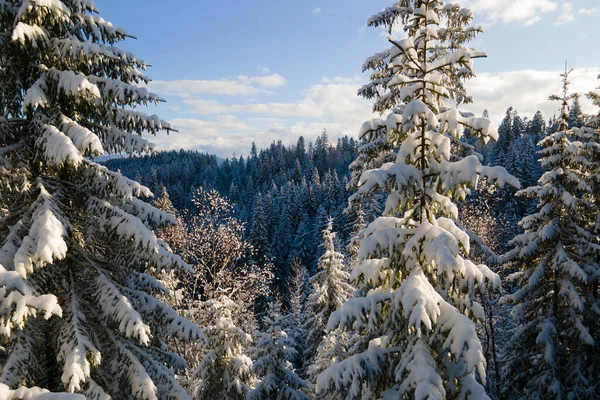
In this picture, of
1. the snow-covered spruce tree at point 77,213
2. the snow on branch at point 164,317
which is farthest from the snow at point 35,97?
the snow on branch at point 164,317

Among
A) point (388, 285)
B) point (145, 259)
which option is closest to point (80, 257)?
point (145, 259)

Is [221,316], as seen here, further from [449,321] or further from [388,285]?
[449,321]

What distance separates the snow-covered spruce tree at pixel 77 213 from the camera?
5551 mm

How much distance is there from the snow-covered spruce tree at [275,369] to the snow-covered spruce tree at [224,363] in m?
0.55

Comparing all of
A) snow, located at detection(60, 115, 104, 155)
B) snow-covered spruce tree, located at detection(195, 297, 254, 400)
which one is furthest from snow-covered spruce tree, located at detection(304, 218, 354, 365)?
snow, located at detection(60, 115, 104, 155)

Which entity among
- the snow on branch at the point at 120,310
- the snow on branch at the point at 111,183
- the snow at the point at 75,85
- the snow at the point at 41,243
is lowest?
the snow on branch at the point at 120,310

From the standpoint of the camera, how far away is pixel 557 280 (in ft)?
40.1

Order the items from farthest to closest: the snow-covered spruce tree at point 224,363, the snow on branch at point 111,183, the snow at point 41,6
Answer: the snow-covered spruce tree at point 224,363, the snow on branch at point 111,183, the snow at point 41,6

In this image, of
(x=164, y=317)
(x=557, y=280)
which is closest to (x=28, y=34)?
(x=164, y=317)

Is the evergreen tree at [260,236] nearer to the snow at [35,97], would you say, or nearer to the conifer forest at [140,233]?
the conifer forest at [140,233]

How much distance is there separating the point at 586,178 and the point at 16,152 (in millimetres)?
15745

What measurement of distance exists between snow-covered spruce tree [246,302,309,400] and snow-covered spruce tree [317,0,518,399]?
7.79m

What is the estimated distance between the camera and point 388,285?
5473 millimetres

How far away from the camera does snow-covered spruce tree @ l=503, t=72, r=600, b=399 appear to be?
1172cm
